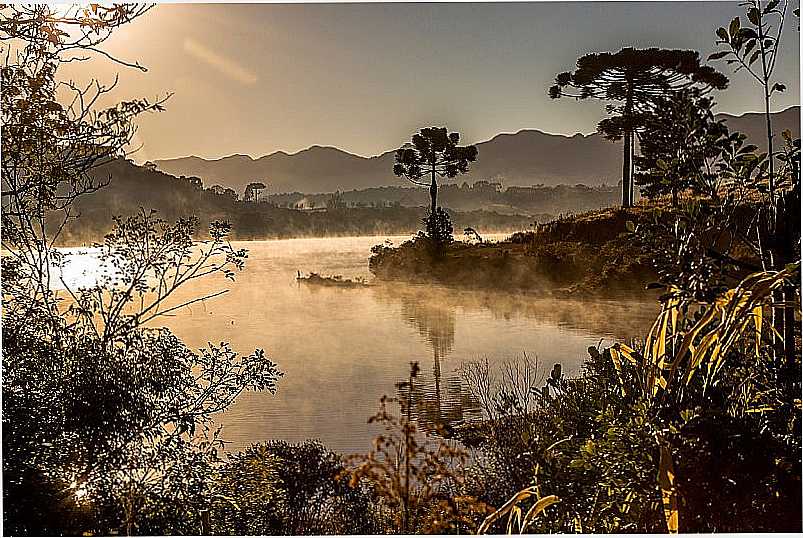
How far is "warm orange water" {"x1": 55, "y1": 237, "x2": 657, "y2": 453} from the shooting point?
2285 millimetres

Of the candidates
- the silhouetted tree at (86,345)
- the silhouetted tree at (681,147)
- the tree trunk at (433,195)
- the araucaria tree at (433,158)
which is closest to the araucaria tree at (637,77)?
the silhouetted tree at (681,147)

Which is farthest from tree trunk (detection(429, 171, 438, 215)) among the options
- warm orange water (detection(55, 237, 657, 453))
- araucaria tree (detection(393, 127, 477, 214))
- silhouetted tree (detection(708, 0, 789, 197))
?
silhouetted tree (detection(708, 0, 789, 197))

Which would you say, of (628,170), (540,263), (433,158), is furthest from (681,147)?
(433,158)

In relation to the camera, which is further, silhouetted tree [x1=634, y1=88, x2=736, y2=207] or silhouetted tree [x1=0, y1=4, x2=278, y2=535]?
silhouetted tree [x1=0, y1=4, x2=278, y2=535]

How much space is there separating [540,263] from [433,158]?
0.43m

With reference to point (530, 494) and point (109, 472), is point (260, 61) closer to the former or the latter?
point (109, 472)

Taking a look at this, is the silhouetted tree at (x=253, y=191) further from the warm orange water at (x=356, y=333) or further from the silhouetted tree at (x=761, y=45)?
the silhouetted tree at (x=761, y=45)

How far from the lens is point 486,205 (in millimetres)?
2369

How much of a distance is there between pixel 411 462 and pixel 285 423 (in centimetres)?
→ 36

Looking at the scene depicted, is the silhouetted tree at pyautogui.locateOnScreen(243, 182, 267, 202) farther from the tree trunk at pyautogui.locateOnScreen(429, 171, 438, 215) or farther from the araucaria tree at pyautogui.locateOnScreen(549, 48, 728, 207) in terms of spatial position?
the araucaria tree at pyautogui.locateOnScreen(549, 48, 728, 207)

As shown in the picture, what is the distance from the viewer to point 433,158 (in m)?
2.34

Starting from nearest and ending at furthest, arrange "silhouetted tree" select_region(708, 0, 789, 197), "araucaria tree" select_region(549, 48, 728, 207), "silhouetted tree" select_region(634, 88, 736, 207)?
"silhouetted tree" select_region(634, 88, 736, 207), "silhouetted tree" select_region(708, 0, 789, 197), "araucaria tree" select_region(549, 48, 728, 207)

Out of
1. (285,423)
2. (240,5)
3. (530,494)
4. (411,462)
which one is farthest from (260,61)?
(530,494)

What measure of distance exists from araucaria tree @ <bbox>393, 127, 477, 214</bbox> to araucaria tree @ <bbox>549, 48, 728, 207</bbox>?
0.35 metres
